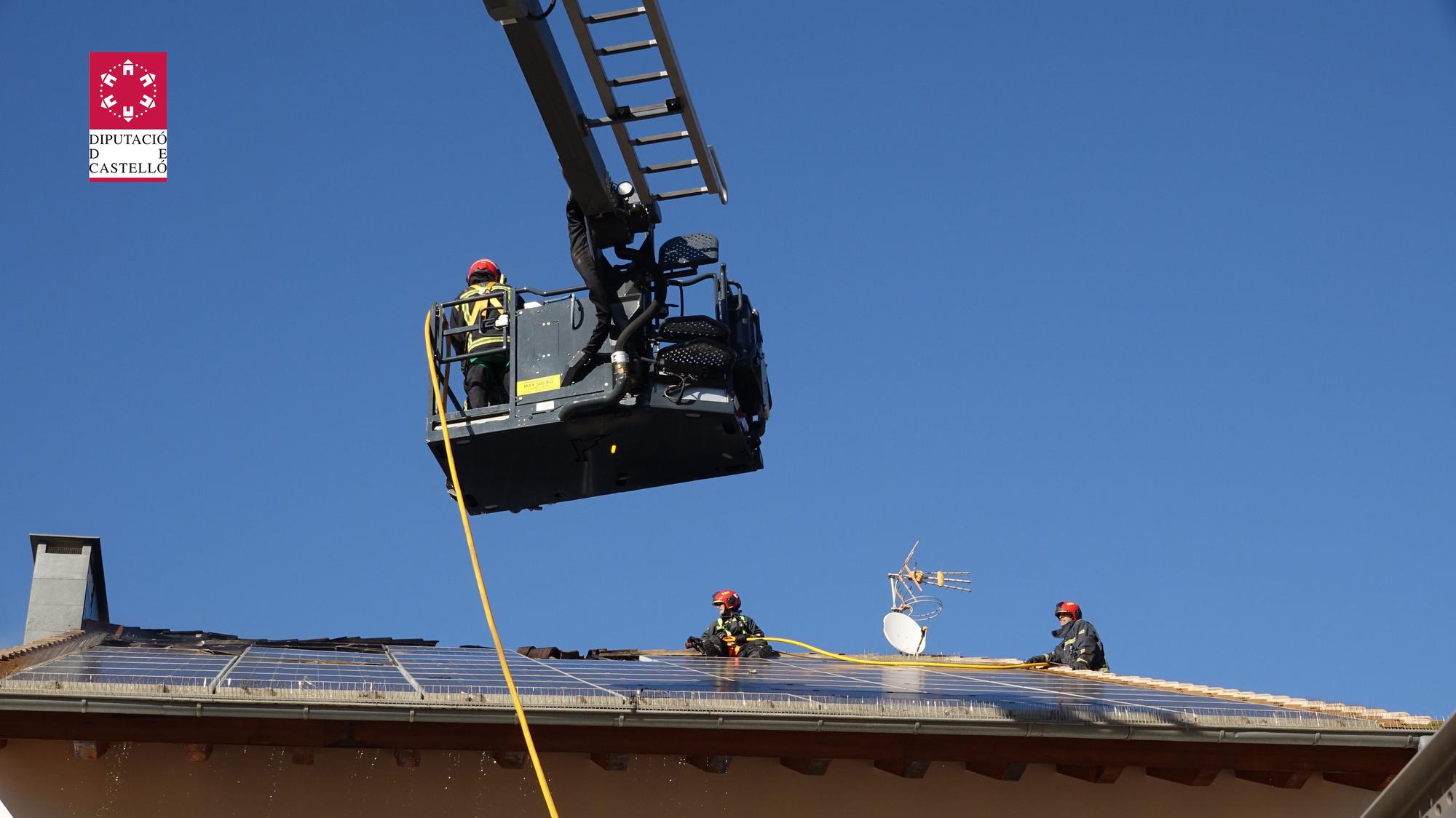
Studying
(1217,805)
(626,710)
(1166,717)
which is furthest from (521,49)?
(1217,805)

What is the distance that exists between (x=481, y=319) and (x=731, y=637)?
7.13 meters

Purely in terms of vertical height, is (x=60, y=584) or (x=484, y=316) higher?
(x=484, y=316)

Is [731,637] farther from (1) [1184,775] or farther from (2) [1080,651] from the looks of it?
(1) [1184,775]

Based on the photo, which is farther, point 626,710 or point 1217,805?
point 1217,805

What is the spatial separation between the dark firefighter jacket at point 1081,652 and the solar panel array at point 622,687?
9.98 feet

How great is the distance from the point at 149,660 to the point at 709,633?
8147 millimetres

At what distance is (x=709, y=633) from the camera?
18859 millimetres

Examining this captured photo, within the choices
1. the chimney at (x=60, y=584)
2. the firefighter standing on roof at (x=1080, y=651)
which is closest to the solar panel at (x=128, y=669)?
the chimney at (x=60, y=584)

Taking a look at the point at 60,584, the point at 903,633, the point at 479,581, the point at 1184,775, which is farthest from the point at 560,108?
the point at 903,633

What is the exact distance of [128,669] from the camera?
1088 cm

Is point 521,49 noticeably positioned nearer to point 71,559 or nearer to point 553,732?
point 553,732

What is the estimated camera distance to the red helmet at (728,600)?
19.4 metres

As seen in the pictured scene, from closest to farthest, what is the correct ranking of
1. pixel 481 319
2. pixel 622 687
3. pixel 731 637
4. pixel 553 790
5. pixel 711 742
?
pixel 711 742 → pixel 553 790 → pixel 622 687 → pixel 481 319 → pixel 731 637

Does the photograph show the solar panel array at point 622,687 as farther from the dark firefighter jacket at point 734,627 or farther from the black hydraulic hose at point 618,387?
the dark firefighter jacket at point 734,627
